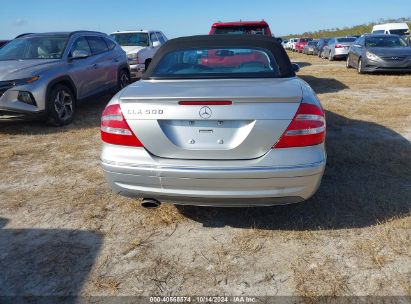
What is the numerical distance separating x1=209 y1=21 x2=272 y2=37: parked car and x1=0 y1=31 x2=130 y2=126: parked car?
2.61 m

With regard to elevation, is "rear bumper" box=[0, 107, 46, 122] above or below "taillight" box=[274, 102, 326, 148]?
below

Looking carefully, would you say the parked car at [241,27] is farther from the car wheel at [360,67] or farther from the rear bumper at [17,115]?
the car wheel at [360,67]

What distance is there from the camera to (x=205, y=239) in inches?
121

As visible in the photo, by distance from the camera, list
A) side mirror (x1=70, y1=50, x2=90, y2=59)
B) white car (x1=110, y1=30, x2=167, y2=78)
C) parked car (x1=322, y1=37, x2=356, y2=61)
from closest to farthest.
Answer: side mirror (x1=70, y1=50, x2=90, y2=59) < white car (x1=110, y1=30, x2=167, y2=78) < parked car (x1=322, y1=37, x2=356, y2=61)

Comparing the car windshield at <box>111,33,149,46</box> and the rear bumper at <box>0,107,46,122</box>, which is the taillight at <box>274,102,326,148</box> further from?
the car windshield at <box>111,33,149,46</box>

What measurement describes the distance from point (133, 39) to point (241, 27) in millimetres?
5032

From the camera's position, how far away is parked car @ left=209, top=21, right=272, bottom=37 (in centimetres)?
882

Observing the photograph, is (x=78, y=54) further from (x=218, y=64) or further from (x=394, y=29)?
(x=394, y=29)

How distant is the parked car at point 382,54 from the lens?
40.0 ft

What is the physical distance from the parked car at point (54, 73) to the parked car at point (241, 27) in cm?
261

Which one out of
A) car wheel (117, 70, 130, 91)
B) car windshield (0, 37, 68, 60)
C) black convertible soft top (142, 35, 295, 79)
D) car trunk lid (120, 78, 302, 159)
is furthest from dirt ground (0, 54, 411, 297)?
car wheel (117, 70, 130, 91)

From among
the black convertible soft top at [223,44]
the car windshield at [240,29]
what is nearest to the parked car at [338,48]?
the car windshield at [240,29]

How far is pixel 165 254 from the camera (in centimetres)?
286

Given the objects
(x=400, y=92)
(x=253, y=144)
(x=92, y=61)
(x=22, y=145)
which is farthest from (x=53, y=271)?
(x=400, y=92)
